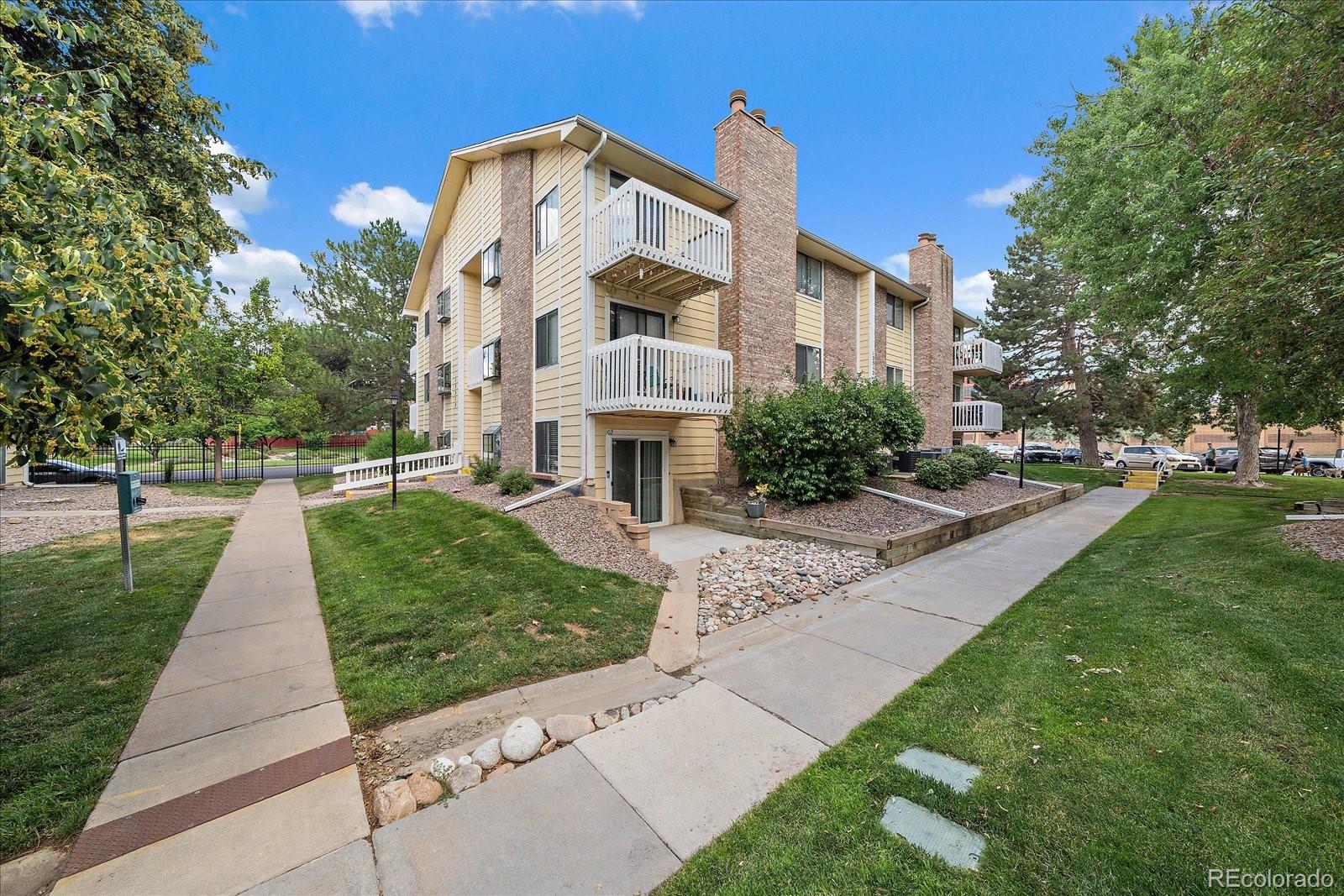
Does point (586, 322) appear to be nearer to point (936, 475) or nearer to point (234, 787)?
point (234, 787)

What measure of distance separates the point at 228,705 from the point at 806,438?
28.7 ft

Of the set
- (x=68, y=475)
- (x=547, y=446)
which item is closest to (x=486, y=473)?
(x=547, y=446)

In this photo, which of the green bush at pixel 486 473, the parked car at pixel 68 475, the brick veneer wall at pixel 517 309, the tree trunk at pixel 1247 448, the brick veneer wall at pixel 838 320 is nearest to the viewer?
the brick veneer wall at pixel 517 309

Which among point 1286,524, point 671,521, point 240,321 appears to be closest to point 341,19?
point 240,321

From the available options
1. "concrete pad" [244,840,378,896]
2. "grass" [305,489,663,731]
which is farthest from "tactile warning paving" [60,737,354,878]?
"concrete pad" [244,840,378,896]

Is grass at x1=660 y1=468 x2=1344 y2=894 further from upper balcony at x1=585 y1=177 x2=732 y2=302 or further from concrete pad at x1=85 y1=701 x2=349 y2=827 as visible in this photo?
upper balcony at x1=585 y1=177 x2=732 y2=302

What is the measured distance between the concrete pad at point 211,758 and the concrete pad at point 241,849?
16.1 inches

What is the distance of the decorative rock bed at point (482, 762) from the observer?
2.65 m

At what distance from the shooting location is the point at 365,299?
30.1m

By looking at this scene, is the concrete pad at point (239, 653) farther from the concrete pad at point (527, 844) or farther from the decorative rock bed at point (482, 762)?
the concrete pad at point (527, 844)

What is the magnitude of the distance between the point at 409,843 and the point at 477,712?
1102 millimetres

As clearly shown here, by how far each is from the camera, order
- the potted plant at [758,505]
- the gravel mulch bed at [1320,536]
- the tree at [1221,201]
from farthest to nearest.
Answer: the potted plant at [758,505]
the gravel mulch bed at [1320,536]
the tree at [1221,201]

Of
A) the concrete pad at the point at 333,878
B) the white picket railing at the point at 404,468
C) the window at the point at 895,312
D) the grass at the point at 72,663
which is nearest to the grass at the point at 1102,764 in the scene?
the concrete pad at the point at 333,878

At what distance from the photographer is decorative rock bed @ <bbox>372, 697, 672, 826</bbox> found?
265cm
